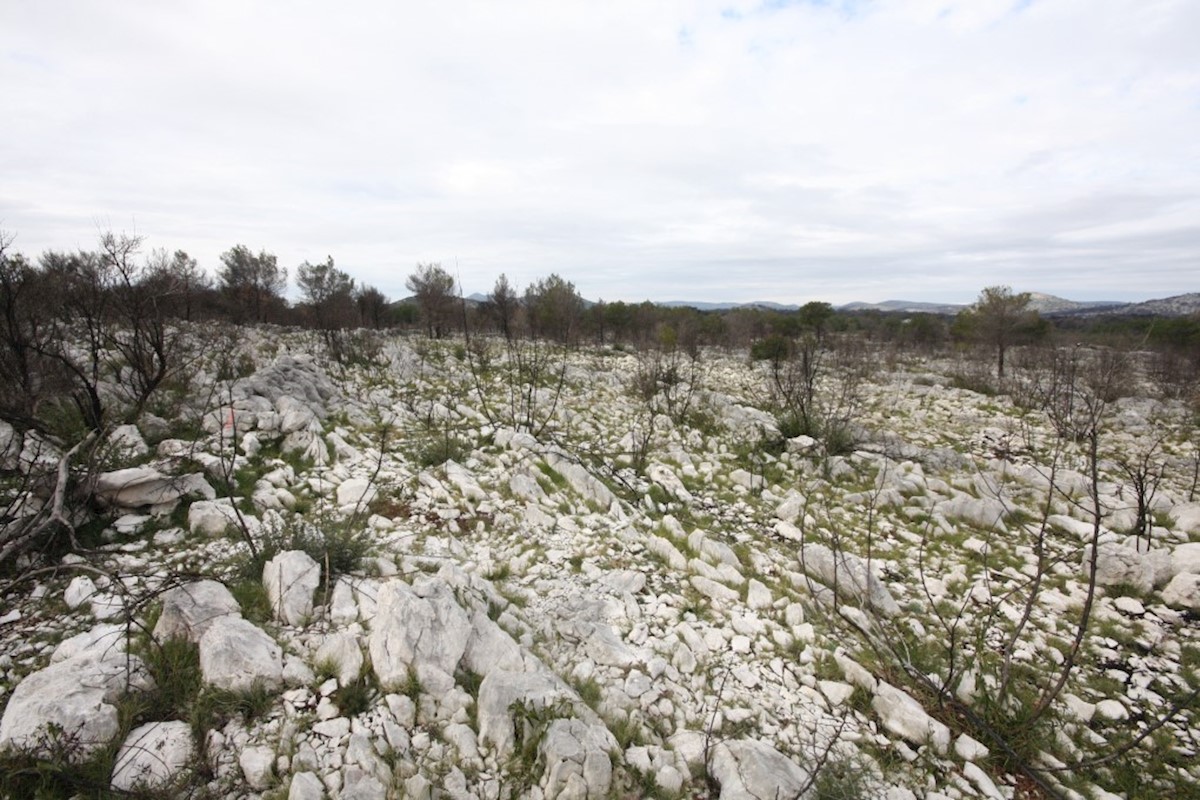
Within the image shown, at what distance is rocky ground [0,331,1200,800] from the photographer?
2248 millimetres

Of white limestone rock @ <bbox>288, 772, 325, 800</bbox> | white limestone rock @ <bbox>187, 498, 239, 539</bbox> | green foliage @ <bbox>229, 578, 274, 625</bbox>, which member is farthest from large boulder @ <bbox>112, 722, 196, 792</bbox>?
white limestone rock @ <bbox>187, 498, 239, 539</bbox>

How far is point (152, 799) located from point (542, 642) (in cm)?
192

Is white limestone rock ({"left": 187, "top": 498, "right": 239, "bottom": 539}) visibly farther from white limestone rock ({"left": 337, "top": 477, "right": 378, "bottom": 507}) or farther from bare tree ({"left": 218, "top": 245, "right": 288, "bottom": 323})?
bare tree ({"left": 218, "top": 245, "right": 288, "bottom": 323})

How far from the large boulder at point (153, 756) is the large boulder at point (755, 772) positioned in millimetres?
2397

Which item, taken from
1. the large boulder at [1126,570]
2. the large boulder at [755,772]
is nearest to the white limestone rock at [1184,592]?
the large boulder at [1126,570]

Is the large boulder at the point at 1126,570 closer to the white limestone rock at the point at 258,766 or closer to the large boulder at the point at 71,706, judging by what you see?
the white limestone rock at the point at 258,766

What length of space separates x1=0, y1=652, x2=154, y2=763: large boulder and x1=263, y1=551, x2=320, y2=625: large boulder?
67cm

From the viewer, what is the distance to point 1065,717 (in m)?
2.97

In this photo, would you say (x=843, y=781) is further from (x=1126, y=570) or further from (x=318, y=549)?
(x=1126, y=570)

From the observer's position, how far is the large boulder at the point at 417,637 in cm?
262

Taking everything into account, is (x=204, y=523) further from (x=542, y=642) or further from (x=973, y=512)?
(x=973, y=512)

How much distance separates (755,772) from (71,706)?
309cm

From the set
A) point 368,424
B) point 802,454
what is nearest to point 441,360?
point 368,424

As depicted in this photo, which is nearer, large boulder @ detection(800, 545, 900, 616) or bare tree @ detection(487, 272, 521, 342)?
large boulder @ detection(800, 545, 900, 616)
